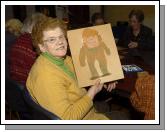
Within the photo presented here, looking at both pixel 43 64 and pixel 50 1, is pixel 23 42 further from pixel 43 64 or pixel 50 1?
pixel 43 64

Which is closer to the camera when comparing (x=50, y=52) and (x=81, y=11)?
(x=50, y=52)

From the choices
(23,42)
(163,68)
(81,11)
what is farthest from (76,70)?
(81,11)

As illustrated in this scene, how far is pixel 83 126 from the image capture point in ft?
5.52

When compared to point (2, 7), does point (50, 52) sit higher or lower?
lower

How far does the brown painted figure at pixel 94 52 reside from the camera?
1.70m

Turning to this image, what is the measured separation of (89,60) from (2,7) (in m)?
0.66

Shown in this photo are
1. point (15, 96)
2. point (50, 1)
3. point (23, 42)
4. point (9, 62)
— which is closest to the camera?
point (50, 1)

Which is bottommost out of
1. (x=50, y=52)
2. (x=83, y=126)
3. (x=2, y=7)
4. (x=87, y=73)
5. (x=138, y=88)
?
(x=83, y=126)

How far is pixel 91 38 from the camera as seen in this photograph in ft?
5.58

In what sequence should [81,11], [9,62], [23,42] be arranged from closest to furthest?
[23,42], [9,62], [81,11]

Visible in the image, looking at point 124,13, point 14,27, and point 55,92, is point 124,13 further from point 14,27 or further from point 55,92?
point 55,92

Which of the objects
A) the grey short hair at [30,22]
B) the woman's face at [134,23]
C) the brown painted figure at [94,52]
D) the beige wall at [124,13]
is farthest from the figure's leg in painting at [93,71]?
the beige wall at [124,13]

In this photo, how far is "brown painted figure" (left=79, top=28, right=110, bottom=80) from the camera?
1.70m

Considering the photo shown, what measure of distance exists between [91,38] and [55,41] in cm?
21
